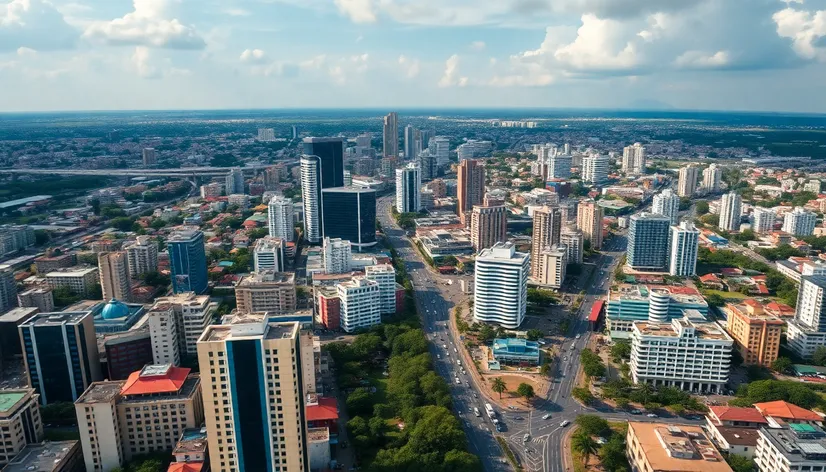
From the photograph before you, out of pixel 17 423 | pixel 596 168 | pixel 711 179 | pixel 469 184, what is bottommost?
pixel 17 423

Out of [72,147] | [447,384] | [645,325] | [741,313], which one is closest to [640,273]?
[741,313]

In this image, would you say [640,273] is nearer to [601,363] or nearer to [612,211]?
[601,363]

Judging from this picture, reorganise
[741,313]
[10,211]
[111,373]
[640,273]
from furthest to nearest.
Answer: [10,211]
[640,273]
[741,313]
[111,373]

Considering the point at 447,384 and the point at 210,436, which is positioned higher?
the point at 210,436

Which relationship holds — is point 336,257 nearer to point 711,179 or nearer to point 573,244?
point 573,244

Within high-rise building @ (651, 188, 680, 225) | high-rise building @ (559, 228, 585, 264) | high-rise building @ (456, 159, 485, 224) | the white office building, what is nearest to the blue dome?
the white office building

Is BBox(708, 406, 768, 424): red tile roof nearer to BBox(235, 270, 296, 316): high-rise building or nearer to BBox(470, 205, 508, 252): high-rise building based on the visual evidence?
BBox(235, 270, 296, 316): high-rise building

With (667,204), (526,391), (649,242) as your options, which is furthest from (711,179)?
(526,391)
